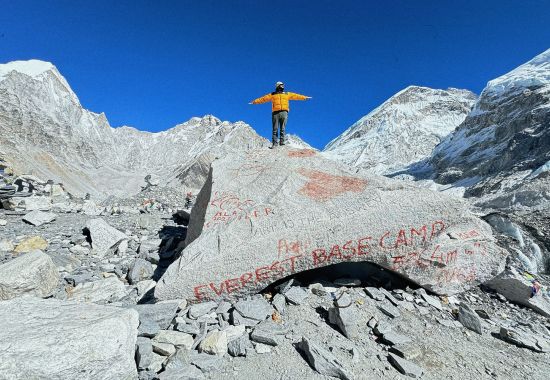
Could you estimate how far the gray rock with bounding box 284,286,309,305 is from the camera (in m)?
4.99

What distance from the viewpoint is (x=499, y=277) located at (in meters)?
6.38

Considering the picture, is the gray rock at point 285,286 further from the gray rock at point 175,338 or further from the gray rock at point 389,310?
the gray rock at point 175,338

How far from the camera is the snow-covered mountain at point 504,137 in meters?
62.4

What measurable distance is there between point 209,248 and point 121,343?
2.25m

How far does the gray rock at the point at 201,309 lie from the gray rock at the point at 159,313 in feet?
0.85

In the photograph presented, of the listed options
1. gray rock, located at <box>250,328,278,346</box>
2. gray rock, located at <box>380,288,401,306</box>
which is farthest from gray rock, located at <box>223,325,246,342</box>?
gray rock, located at <box>380,288,401,306</box>

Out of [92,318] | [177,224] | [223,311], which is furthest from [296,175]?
[177,224]

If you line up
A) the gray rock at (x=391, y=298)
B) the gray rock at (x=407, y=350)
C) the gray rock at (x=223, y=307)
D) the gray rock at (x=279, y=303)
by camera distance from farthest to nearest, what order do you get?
1. the gray rock at (x=391, y=298)
2. the gray rock at (x=279, y=303)
3. the gray rock at (x=223, y=307)
4. the gray rock at (x=407, y=350)

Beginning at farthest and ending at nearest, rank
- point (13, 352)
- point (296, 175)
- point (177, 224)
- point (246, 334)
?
point (177, 224) → point (296, 175) → point (246, 334) → point (13, 352)

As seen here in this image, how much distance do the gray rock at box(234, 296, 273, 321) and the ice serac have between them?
27 centimetres

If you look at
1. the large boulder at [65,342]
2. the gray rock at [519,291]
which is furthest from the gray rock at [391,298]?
the large boulder at [65,342]

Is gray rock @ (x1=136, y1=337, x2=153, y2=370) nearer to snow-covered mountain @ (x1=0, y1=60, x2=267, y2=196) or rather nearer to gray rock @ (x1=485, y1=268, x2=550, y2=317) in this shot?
gray rock @ (x1=485, y1=268, x2=550, y2=317)

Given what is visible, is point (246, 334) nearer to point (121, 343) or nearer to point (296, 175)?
point (121, 343)

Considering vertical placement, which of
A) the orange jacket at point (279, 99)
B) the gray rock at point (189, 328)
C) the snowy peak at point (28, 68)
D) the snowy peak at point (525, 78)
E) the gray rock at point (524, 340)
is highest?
the snowy peak at point (525, 78)
